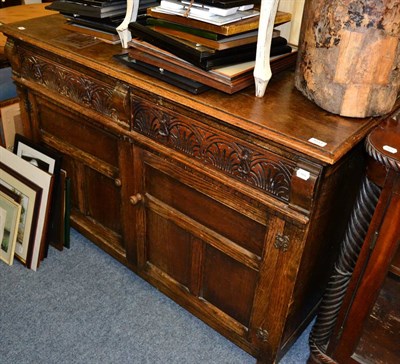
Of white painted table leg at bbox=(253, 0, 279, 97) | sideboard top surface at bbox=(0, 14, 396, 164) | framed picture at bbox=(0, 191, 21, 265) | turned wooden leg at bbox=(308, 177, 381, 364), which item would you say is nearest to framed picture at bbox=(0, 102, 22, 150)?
framed picture at bbox=(0, 191, 21, 265)

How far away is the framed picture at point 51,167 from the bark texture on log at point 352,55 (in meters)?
1.10

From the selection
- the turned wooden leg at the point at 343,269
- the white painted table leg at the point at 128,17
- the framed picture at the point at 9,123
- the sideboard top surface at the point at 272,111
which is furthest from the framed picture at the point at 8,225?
the turned wooden leg at the point at 343,269

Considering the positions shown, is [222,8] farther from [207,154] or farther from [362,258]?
[362,258]

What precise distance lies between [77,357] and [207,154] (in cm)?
88

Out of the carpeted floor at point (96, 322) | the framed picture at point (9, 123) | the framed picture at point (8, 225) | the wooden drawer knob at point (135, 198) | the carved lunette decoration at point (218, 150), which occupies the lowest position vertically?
the carpeted floor at point (96, 322)

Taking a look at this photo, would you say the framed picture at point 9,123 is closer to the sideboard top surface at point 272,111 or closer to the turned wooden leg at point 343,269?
the sideboard top surface at point 272,111

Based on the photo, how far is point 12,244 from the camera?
1824 millimetres

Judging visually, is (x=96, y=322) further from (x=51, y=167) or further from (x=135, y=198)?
(x=51, y=167)

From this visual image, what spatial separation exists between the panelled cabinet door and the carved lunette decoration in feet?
0.21

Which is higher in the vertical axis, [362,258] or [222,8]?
[222,8]

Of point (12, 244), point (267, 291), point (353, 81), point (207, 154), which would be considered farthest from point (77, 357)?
point (353, 81)

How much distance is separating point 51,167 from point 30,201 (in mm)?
159

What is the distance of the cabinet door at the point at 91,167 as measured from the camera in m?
1.58

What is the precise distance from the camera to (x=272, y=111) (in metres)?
1.14
